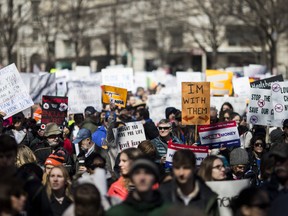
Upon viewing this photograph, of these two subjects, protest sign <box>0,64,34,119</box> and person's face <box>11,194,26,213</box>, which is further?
protest sign <box>0,64,34,119</box>

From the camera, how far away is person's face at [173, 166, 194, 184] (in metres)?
6.92

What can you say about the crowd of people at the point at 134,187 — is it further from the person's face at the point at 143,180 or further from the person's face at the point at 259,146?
the person's face at the point at 259,146

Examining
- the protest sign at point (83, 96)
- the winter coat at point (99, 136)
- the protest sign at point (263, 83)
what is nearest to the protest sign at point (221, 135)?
the winter coat at point (99, 136)

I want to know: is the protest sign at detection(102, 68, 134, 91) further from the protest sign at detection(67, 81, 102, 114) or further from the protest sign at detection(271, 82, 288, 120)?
the protest sign at detection(271, 82, 288, 120)

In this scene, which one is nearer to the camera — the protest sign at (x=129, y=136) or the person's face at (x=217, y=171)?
the person's face at (x=217, y=171)

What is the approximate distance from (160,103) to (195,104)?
5.33 metres

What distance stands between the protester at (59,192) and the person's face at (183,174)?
1330 mm

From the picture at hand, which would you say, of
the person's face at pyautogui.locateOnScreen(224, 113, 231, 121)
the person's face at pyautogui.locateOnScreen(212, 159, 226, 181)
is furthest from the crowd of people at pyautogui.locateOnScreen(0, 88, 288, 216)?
the person's face at pyautogui.locateOnScreen(224, 113, 231, 121)

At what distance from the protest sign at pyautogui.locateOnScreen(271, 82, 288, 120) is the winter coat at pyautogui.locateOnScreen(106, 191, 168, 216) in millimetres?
8276

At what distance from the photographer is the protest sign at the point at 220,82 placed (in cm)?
2177

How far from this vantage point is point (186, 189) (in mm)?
6953

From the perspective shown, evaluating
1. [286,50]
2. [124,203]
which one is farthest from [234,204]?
[286,50]

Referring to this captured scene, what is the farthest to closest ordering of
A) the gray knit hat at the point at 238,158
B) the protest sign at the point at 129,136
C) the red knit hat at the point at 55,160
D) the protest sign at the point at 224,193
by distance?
the protest sign at the point at 129,136, the gray knit hat at the point at 238,158, the red knit hat at the point at 55,160, the protest sign at the point at 224,193

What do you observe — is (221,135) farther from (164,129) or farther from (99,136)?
(99,136)
